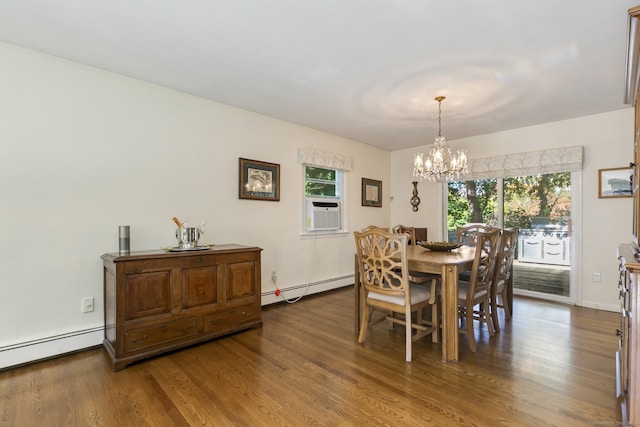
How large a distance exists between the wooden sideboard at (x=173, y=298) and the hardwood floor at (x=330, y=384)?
0.44 ft

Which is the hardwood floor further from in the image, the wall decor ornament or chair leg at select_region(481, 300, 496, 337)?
the wall decor ornament

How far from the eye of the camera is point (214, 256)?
277 centimetres

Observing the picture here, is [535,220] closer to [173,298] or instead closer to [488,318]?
[488,318]

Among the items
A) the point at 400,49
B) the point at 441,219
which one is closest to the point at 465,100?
the point at 400,49

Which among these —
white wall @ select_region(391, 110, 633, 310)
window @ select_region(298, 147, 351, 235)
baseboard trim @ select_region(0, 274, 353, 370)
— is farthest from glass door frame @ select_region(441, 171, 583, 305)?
baseboard trim @ select_region(0, 274, 353, 370)

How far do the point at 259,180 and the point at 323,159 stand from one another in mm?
1139

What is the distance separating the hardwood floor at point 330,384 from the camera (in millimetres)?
1707

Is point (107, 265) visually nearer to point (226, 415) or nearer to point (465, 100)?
point (226, 415)

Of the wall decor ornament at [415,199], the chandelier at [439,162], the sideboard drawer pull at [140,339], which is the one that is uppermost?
the chandelier at [439,162]

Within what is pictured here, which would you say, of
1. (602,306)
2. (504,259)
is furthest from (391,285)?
(602,306)

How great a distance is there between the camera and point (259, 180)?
12.3ft

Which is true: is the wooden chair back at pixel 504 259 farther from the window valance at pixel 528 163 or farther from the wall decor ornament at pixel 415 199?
the wall decor ornament at pixel 415 199

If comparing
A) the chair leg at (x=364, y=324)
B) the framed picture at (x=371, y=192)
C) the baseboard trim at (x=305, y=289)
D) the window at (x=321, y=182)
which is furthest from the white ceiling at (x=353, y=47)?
the baseboard trim at (x=305, y=289)

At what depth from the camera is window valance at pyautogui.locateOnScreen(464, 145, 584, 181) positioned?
3.86m
